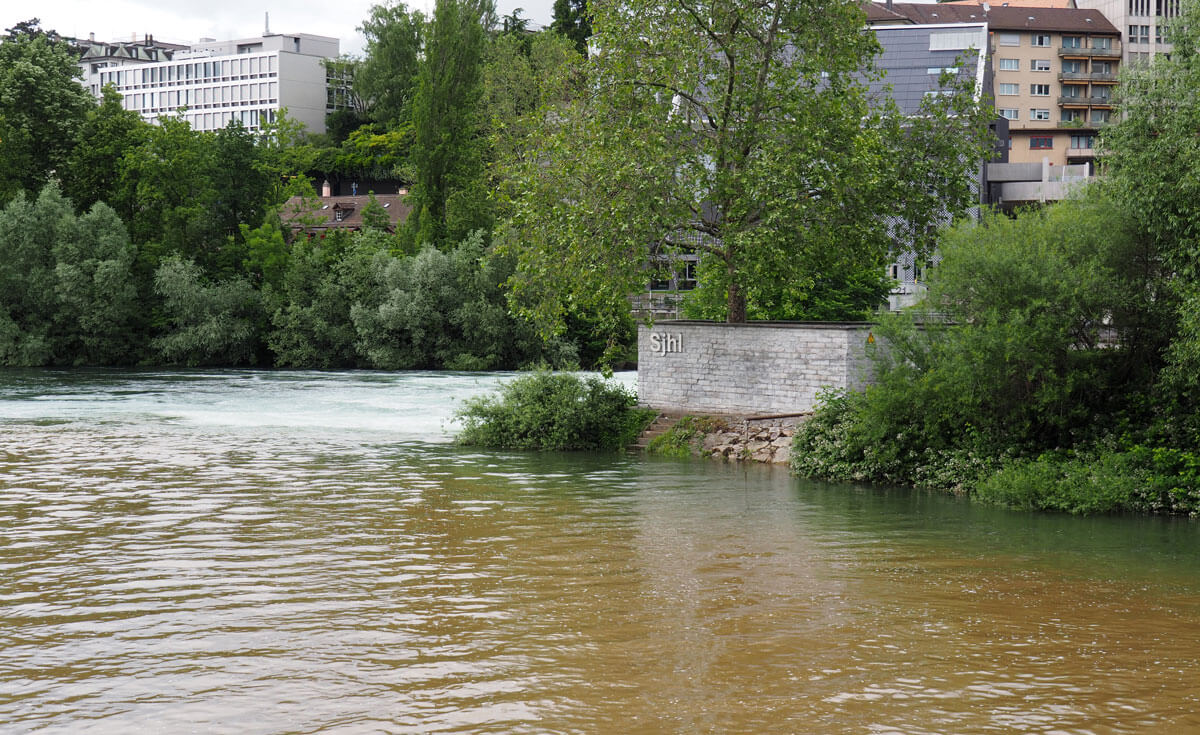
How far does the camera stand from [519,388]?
2781cm

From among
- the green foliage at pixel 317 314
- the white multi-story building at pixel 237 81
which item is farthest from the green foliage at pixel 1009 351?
the white multi-story building at pixel 237 81

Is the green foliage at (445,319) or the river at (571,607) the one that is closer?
the river at (571,607)

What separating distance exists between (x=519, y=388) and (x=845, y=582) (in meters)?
15.0

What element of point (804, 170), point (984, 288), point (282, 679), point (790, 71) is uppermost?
point (790, 71)

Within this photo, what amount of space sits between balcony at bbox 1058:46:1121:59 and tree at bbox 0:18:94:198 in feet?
231

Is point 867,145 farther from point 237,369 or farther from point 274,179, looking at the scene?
point 274,179

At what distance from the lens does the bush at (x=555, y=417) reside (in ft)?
88.7

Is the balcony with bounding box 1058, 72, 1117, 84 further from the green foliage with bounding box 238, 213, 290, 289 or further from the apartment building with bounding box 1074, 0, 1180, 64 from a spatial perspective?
the green foliage with bounding box 238, 213, 290, 289

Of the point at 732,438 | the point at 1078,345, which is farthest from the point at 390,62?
the point at 1078,345

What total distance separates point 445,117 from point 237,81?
6270cm

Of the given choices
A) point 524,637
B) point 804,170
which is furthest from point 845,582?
point 804,170

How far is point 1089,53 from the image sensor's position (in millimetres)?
99688

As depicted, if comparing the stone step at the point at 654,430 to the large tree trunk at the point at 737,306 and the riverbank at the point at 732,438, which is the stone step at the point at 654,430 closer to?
the riverbank at the point at 732,438

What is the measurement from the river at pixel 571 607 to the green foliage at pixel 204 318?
113 feet
